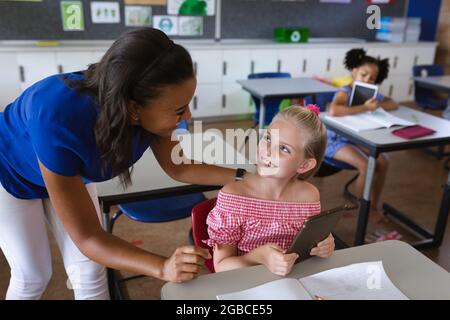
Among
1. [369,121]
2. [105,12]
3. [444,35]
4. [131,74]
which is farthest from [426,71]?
[131,74]

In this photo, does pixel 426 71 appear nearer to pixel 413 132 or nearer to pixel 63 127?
pixel 413 132

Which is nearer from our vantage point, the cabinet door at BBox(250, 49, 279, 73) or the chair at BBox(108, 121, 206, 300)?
the chair at BBox(108, 121, 206, 300)

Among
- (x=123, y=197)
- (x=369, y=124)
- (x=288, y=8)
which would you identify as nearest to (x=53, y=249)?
(x=123, y=197)

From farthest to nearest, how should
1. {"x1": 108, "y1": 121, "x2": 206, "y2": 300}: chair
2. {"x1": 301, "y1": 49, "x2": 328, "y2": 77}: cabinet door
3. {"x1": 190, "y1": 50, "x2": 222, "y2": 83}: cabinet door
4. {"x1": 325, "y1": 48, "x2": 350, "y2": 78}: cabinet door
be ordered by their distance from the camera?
{"x1": 325, "y1": 48, "x2": 350, "y2": 78}: cabinet door → {"x1": 301, "y1": 49, "x2": 328, "y2": 77}: cabinet door → {"x1": 190, "y1": 50, "x2": 222, "y2": 83}: cabinet door → {"x1": 108, "y1": 121, "x2": 206, "y2": 300}: chair

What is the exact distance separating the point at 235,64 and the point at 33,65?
79.3 inches

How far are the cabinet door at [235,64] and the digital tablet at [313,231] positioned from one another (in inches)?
151

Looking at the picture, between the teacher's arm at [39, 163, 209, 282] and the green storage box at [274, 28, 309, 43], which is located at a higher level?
the green storage box at [274, 28, 309, 43]

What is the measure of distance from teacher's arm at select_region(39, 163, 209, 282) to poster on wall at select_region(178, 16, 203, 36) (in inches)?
155

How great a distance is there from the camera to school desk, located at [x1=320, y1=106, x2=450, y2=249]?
2133 millimetres

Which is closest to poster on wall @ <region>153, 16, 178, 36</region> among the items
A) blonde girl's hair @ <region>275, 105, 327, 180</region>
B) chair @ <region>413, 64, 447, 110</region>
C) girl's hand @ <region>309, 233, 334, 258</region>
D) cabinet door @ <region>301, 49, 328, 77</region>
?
cabinet door @ <region>301, 49, 328, 77</region>

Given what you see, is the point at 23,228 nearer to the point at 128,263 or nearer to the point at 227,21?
the point at 128,263

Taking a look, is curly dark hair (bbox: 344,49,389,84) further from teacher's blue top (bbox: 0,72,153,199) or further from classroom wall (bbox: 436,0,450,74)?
classroom wall (bbox: 436,0,450,74)

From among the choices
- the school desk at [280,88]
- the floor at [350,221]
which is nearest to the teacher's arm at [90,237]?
the floor at [350,221]

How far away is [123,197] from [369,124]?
1.46 meters
